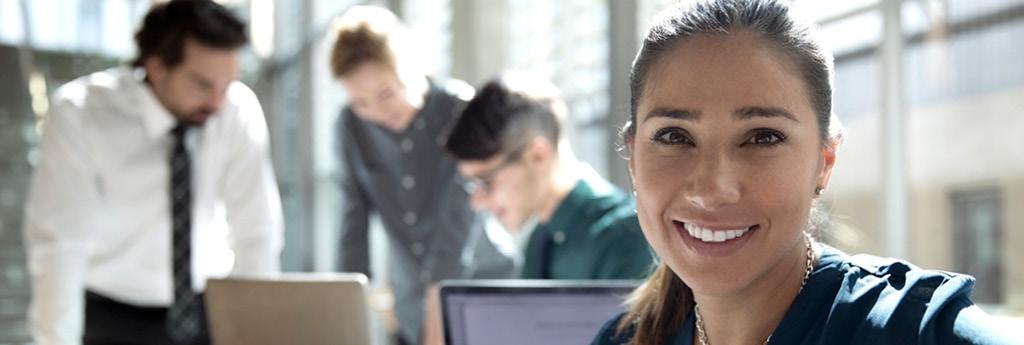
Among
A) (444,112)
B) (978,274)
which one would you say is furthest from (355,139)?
(978,274)

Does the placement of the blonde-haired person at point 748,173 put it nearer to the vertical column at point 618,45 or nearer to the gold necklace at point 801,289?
the gold necklace at point 801,289

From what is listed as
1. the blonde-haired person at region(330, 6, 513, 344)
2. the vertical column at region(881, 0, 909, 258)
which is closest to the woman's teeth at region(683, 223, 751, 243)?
the vertical column at region(881, 0, 909, 258)

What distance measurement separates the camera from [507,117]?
2.41 m

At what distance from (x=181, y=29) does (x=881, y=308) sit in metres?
2.20

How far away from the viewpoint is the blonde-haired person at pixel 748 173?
104 centimetres

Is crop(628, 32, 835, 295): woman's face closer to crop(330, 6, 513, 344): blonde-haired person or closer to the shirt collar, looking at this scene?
the shirt collar

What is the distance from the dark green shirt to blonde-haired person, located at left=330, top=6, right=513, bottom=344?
2.32ft

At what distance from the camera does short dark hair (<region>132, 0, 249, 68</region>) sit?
2.81 m

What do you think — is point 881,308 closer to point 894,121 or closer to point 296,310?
point 296,310

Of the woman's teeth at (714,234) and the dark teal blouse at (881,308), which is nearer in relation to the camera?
the dark teal blouse at (881,308)

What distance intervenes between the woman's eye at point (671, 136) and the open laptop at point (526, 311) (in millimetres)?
605

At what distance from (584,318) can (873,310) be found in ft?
2.51

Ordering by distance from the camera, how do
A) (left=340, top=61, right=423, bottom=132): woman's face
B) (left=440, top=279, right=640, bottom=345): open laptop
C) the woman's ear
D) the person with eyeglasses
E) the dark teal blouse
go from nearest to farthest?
the dark teal blouse, the woman's ear, (left=440, top=279, right=640, bottom=345): open laptop, the person with eyeglasses, (left=340, top=61, right=423, bottom=132): woman's face

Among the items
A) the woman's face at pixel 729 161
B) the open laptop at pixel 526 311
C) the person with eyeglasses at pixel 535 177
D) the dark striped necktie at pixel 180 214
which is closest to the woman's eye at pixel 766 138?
the woman's face at pixel 729 161
